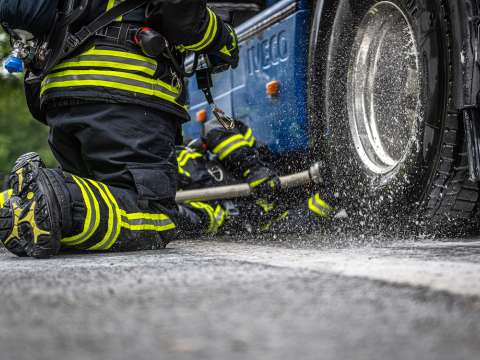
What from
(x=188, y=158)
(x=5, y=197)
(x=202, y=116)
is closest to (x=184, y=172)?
(x=188, y=158)

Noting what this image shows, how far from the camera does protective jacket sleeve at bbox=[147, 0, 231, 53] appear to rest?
2.54 m

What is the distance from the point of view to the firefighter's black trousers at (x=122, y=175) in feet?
7.86

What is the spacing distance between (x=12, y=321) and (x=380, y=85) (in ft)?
6.41

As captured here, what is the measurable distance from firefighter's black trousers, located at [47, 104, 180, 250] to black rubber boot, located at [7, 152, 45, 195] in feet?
0.37

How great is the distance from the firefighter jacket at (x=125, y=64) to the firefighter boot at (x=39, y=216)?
351 millimetres

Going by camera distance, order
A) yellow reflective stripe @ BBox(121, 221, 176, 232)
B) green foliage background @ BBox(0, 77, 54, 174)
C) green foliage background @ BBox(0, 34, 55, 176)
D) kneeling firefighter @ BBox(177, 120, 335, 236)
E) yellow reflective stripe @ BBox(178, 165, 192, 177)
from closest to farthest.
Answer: yellow reflective stripe @ BBox(121, 221, 176, 232) → kneeling firefighter @ BBox(177, 120, 335, 236) → yellow reflective stripe @ BBox(178, 165, 192, 177) → green foliage background @ BBox(0, 34, 55, 176) → green foliage background @ BBox(0, 77, 54, 174)

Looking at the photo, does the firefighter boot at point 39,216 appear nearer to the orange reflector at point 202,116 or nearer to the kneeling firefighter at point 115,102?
the kneeling firefighter at point 115,102

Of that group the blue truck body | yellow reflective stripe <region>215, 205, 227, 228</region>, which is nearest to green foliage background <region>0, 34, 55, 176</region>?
yellow reflective stripe <region>215, 205, 227, 228</region>

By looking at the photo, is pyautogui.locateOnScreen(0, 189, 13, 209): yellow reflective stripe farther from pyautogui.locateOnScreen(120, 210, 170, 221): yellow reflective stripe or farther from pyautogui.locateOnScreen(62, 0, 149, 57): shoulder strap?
pyautogui.locateOnScreen(62, 0, 149, 57): shoulder strap

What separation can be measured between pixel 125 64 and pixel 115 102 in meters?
0.13

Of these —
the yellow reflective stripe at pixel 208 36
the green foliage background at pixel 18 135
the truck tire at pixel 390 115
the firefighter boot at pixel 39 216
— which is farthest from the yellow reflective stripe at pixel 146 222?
the green foliage background at pixel 18 135

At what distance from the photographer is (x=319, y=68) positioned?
9.68 ft

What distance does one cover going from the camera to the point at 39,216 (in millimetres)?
2238

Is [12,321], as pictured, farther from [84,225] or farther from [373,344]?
[84,225]
